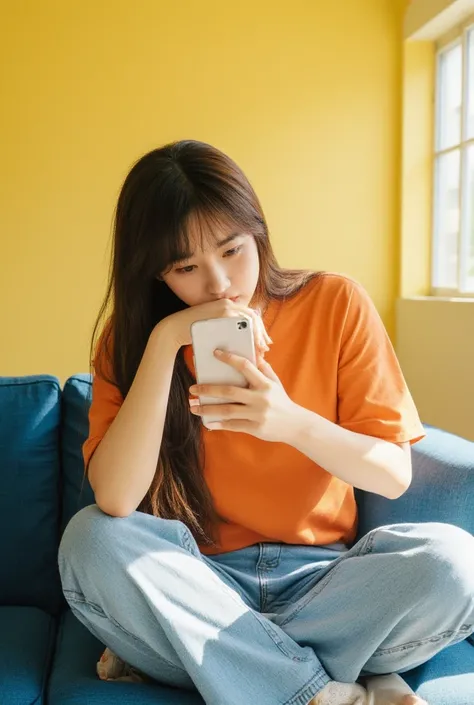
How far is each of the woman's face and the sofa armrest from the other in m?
0.43

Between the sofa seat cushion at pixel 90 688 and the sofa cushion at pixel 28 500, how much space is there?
214mm

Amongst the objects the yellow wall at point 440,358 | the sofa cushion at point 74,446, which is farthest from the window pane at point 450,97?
the sofa cushion at point 74,446

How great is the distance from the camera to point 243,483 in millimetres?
1309

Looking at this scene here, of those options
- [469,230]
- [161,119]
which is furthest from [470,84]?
[161,119]

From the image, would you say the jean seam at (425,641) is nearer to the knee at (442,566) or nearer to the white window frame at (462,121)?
the knee at (442,566)

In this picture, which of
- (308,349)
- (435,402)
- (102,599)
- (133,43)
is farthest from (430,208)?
(102,599)

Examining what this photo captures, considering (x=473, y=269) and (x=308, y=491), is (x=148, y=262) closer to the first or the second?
(x=308, y=491)

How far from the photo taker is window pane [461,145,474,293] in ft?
9.17

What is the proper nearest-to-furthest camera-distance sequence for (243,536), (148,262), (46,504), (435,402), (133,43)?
(148,262) → (243,536) → (46,504) → (435,402) → (133,43)

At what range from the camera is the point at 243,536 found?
1.31m

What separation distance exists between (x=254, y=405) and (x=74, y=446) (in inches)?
21.4

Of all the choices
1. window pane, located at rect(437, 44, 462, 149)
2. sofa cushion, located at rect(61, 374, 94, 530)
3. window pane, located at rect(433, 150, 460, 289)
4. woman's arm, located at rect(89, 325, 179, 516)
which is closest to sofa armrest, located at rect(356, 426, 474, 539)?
woman's arm, located at rect(89, 325, 179, 516)

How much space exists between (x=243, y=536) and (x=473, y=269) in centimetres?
183

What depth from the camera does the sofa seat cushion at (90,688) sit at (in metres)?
1.06
